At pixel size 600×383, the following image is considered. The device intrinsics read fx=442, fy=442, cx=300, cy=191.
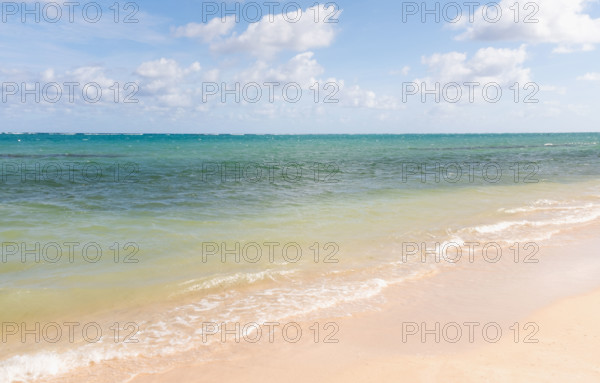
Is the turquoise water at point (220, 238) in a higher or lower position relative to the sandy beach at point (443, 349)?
higher

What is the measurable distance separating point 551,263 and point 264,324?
5.98 metres

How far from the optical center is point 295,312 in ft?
20.5

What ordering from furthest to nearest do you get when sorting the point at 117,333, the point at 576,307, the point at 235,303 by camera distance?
1. the point at 235,303
2. the point at 576,307
3. the point at 117,333

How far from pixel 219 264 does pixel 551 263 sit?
6.40 metres

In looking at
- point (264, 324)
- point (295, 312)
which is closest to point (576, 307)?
point (295, 312)

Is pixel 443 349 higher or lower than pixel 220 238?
lower

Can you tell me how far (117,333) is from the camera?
18.4 feet

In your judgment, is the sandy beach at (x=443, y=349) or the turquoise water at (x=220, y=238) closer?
the sandy beach at (x=443, y=349)

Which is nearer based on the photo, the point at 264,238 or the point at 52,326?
the point at 52,326

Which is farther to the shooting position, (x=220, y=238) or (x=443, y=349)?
(x=220, y=238)

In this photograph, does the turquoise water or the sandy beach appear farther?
the turquoise water

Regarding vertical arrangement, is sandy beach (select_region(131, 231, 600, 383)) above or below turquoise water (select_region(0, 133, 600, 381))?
below

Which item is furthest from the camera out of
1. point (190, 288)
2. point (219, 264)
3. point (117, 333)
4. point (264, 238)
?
point (264, 238)

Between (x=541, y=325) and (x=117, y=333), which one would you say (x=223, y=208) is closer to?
(x=117, y=333)
